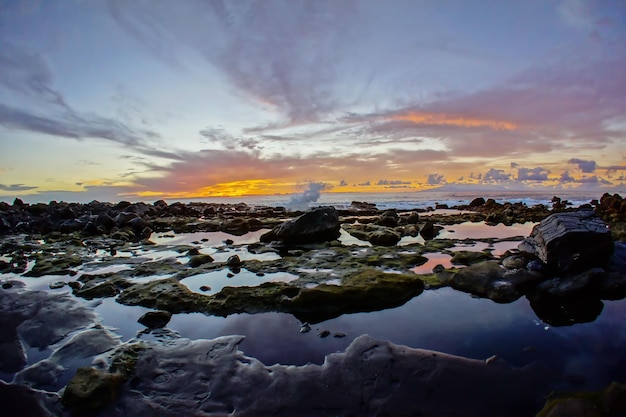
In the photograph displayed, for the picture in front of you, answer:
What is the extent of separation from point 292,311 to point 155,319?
3641 mm

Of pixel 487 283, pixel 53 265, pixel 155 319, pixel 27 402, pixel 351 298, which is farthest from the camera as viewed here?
pixel 53 265

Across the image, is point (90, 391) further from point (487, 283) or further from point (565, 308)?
point (565, 308)

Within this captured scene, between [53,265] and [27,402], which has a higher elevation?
[53,265]

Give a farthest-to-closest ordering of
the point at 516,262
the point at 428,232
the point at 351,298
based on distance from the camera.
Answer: the point at 428,232
the point at 516,262
the point at 351,298

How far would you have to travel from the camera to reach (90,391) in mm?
Answer: 5625

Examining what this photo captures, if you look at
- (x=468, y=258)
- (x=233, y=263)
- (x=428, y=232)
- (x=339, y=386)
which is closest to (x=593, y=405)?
(x=339, y=386)

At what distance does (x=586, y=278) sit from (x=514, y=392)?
698 cm

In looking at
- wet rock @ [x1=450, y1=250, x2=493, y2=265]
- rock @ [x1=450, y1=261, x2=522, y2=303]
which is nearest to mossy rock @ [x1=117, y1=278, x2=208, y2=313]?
rock @ [x1=450, y1=261, x2=522, y2=303]

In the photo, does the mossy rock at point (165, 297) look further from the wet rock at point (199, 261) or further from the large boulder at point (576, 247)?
the large boulder at point (576, 247)

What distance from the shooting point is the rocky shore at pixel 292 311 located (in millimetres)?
5664

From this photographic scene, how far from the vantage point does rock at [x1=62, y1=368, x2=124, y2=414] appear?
5.57m

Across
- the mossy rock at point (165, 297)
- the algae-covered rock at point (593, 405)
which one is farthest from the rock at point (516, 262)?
the mossy rock at point (165, 297)

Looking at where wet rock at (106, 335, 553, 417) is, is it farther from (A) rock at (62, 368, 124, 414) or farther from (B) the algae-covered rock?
(B) the algae-covered rock

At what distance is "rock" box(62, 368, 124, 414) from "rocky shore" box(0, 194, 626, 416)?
17mm
